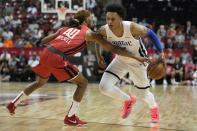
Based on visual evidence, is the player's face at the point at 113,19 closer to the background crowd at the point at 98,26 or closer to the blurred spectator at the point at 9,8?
the background crowd at the point at 98,26

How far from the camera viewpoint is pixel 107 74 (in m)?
4.45

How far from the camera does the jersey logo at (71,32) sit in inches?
162

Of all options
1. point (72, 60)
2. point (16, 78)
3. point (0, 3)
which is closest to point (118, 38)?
point (72, 60)

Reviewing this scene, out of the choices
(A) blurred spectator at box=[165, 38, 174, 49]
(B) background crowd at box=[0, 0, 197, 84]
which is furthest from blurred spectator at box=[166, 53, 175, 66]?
(A) blurred spectator at box=[165, 38, 174, 49]

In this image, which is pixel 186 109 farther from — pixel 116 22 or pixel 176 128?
pixel 116 22

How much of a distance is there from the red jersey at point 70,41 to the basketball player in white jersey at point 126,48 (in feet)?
1.18

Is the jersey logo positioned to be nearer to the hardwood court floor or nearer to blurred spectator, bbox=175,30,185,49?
the hardwood court floor

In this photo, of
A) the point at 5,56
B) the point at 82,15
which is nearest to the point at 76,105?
the point at 82,15

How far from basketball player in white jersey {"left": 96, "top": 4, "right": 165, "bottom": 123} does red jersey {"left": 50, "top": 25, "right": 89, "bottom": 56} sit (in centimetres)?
36

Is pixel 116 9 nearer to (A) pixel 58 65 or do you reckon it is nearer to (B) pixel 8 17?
(A) pixel 58 65

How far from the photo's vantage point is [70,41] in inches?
162

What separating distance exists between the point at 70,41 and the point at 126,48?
837 mm

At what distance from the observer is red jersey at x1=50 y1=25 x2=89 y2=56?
410 centimetres

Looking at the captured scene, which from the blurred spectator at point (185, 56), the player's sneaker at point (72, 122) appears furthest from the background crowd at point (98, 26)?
the player's sneaker at point (72, 122)
